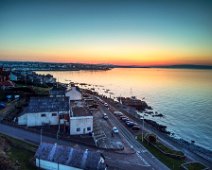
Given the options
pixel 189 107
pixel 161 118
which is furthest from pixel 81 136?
pixel 189 107

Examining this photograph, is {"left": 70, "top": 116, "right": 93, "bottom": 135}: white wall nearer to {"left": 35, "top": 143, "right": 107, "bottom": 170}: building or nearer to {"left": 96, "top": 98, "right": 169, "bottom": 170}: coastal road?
{"left": 96, "top": 98, "right": 169, "bottom": 170}: coastal road

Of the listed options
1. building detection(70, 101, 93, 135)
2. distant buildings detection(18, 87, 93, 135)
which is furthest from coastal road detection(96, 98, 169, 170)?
distant buildings detection(18, 87, 93, 135)

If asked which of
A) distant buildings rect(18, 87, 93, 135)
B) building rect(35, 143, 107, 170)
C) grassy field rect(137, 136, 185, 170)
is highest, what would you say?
distant buildings rect(18, 87, 93, 135)

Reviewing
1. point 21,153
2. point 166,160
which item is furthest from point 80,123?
point 166,160

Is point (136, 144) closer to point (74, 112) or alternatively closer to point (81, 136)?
point (81, 136)

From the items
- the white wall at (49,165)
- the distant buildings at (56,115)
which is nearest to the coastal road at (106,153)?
the distant buildings at (56,115)

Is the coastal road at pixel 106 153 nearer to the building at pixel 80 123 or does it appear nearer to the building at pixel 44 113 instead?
the building at pixel 44 113
